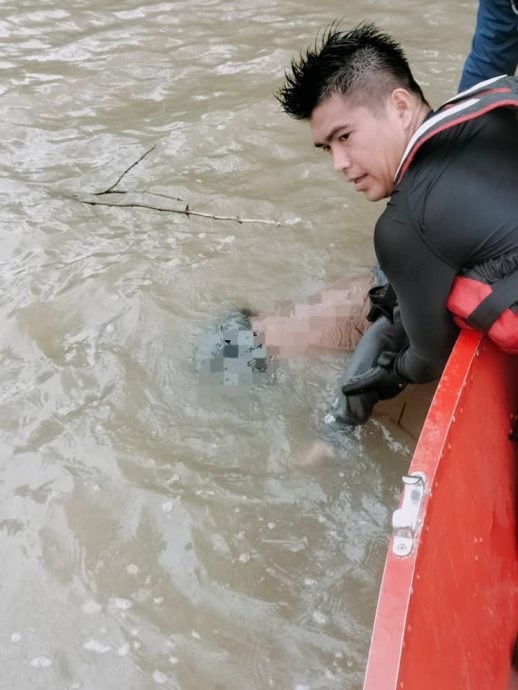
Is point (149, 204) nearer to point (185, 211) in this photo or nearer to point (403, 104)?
point (185, 211)

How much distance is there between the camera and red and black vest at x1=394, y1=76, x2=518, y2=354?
198 cm

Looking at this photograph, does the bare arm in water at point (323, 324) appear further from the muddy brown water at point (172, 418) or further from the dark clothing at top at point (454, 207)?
the dark clothing at top at point (454, 207)

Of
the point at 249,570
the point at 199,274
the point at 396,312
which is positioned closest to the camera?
the point at 249,570

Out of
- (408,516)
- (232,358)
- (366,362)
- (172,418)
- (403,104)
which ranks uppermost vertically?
(403,104)

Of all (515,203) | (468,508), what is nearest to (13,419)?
(468,508)

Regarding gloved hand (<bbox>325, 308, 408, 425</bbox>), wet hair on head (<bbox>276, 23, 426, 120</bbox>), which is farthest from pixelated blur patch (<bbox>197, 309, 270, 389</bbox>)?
wet hair on head (<bbox>276, 23, 426, 120</bbox>)

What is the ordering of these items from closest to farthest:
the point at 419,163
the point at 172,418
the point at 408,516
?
1. the point at 408,516
2. the point at 419,163
3. the point at 172,418

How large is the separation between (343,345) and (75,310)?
53.1 inches

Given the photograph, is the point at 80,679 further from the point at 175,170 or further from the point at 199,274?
the point at 175,170

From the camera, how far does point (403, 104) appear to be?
2223 mm

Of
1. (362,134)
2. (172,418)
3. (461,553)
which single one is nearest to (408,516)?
(461,553)

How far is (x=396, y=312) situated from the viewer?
117 inches

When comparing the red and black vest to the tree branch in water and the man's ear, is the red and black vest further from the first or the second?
the tree branch in water

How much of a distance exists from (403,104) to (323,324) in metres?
1.41
